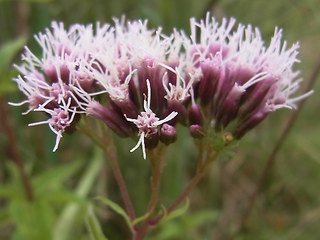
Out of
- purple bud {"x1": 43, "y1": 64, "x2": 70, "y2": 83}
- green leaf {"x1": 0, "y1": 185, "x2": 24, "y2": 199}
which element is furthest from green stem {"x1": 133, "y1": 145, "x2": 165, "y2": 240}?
green leaf {"x1": 0, "y1": 185, "x2": 24, "y2": 199}

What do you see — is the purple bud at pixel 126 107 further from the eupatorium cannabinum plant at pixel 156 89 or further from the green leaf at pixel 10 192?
the green leaf at pixel 10 192

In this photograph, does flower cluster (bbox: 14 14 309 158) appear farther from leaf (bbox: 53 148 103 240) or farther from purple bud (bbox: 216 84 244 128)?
leaf (bbox: 53 148 103 240)

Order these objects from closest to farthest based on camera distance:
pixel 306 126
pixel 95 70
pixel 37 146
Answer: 1. pixel 95 70
2. pixel 37 146
3. pixel 306 126

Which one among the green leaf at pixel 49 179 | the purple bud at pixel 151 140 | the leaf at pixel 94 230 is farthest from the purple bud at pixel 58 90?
the green leaf at pixel 49 179

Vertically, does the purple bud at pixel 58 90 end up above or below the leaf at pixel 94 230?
above

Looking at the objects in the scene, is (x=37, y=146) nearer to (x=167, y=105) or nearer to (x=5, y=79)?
(x=5, y=79)

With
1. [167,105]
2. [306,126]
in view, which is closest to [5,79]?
[167,105]

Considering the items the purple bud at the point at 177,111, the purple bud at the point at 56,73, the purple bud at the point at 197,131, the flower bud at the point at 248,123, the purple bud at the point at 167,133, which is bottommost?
the flower bud at the point at 248,123

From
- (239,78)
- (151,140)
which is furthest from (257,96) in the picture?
(151,140)
